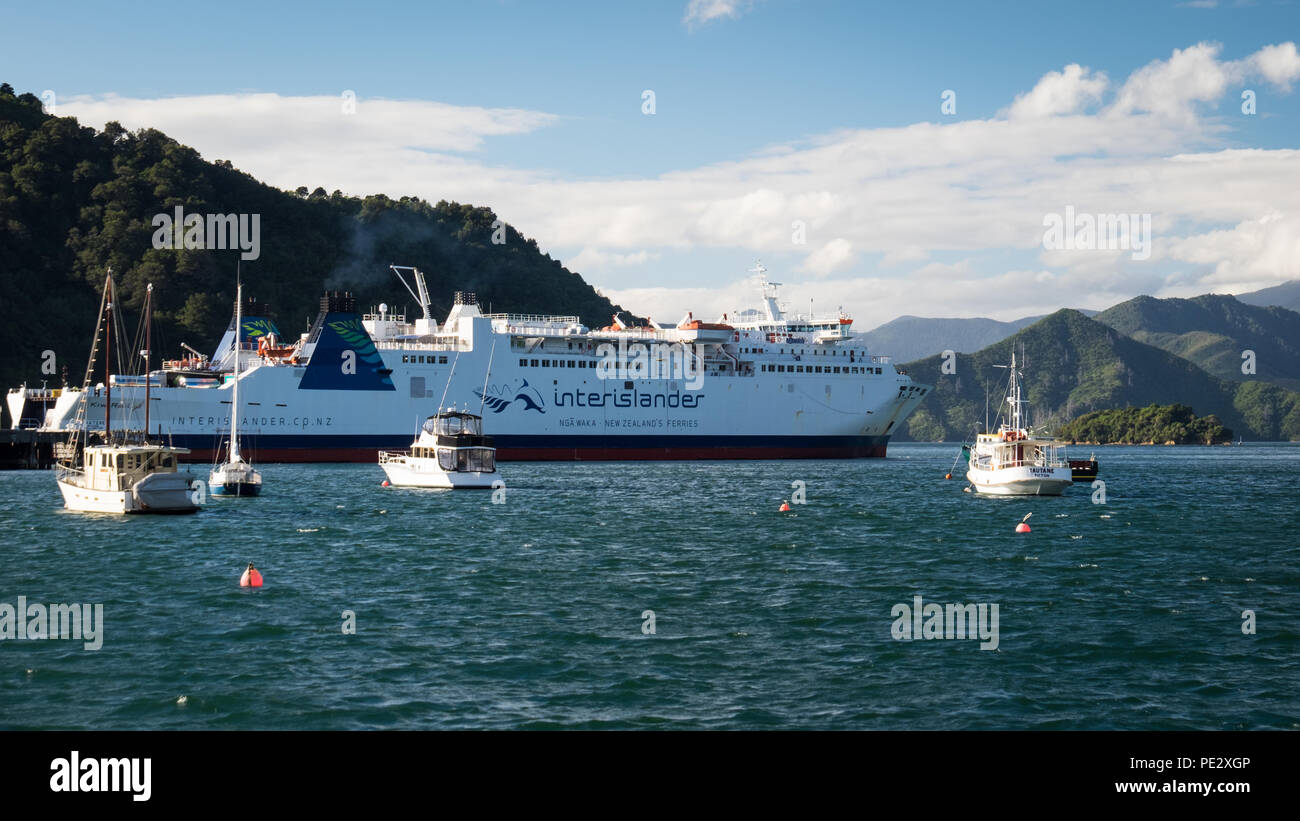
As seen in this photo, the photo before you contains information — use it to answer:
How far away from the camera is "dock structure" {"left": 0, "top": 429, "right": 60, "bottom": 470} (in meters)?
70.6

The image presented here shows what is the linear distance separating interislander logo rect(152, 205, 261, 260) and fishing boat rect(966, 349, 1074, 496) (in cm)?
7285

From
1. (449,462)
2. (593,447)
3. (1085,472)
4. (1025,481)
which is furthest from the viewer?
(593,447)

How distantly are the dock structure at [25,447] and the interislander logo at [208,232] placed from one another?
3587 cm

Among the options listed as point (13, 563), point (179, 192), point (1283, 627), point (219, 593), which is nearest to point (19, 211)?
point (179, 192)

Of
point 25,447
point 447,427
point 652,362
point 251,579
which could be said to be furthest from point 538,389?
point 251,579

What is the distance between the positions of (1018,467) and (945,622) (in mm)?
32922

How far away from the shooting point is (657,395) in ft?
295

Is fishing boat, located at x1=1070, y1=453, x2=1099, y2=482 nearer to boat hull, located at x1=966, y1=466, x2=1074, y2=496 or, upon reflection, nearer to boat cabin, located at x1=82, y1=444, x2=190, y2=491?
boat hull, located at x1=966, y1=466, x2=1074, y2=496

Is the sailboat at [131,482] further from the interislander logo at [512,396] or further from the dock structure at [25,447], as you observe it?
the interislander logo at [512,396]

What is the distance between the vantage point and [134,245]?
109000 mm

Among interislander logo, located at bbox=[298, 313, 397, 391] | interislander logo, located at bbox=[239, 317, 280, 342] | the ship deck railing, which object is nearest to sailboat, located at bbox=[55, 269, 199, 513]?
interislander logo, located at bbox=[298, 313, 397, 391]

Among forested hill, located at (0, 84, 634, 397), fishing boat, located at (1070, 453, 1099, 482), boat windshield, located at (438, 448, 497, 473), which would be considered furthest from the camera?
forested hill, located at (0, 84, 634, 397)
